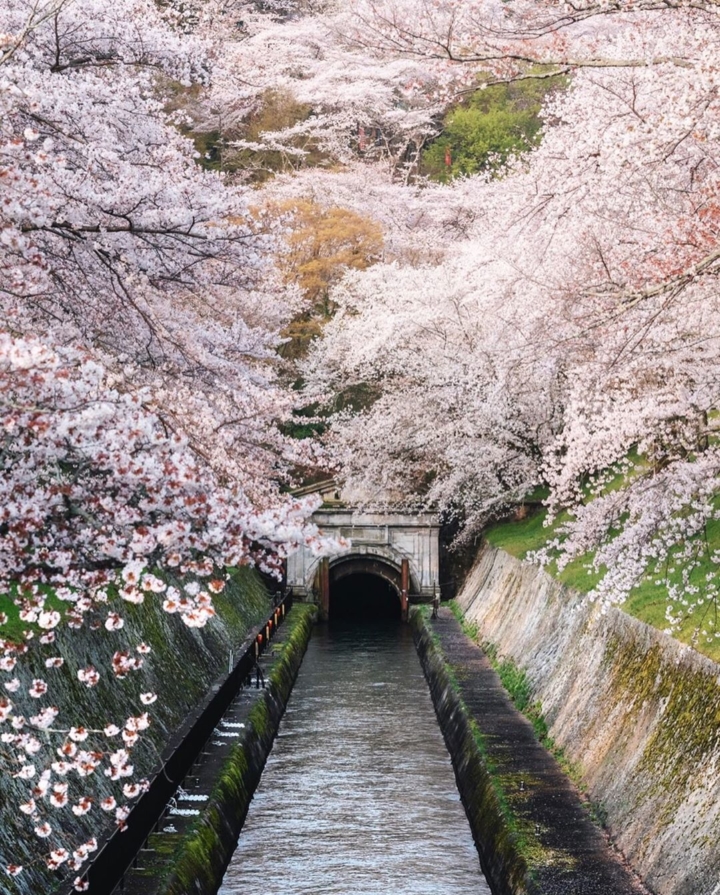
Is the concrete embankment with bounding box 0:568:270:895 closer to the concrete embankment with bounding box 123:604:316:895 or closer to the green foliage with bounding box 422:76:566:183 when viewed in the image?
the concrete embankment with bounding box 123:604:316:895

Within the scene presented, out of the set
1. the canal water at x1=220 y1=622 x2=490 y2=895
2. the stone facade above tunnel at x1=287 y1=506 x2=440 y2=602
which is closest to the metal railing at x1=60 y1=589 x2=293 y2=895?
the canal water at x1=220 y1=622 x2=490 y2=895

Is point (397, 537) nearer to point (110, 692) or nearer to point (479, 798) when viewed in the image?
point (479, 798)

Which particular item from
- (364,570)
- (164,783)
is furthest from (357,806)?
(364,570)

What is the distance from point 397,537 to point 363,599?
7357 millimetres

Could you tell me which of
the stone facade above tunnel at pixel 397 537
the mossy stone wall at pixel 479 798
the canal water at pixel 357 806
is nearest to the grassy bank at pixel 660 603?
the mossy stone wall at pixel 479 798

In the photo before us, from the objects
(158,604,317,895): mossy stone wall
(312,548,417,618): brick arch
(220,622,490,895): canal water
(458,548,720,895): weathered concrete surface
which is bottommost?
(312,548,417,618): brick arch

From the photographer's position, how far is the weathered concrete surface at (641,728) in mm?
10656

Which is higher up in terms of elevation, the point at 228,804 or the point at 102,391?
the point at 102,391

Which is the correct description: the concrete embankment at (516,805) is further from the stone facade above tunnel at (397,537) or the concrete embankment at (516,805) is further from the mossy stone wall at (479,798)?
the stone facade above tunnel at (397,537)

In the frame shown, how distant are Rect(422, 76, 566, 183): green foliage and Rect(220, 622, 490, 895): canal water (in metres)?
29.4

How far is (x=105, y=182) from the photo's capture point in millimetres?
12195

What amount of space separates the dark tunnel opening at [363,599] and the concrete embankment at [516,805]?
1893 cm

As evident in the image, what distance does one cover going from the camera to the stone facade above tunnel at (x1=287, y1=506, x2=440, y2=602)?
39375 millimetres

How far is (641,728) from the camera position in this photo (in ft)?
44.3
